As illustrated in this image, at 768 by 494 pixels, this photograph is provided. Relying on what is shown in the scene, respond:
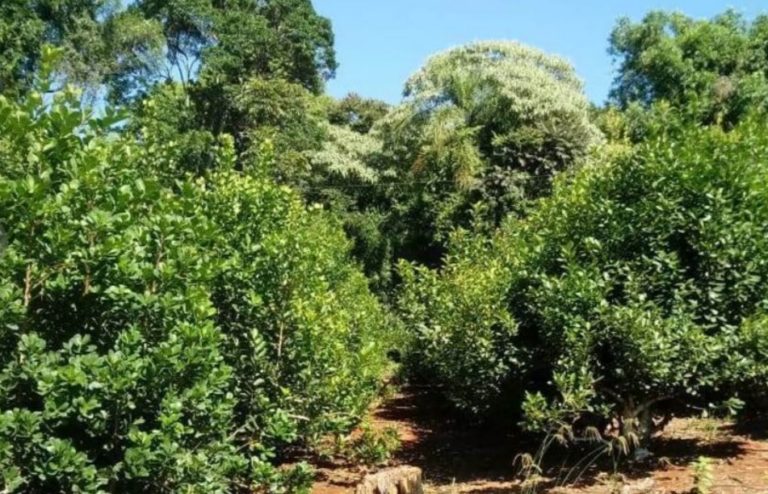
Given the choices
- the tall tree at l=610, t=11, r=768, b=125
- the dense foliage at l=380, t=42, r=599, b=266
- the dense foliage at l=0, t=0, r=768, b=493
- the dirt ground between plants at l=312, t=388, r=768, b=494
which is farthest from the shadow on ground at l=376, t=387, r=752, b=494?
the tall tree at l=610, t=11, r=768, b=125

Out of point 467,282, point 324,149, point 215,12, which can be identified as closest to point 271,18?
point 215,12

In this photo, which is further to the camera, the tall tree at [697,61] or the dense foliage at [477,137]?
the tall tree at [697,61]

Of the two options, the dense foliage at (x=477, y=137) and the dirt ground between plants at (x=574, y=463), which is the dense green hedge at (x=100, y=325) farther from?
the dense foliage at (x=477, y=137)

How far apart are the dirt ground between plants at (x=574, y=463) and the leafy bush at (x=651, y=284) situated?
0.47 meters

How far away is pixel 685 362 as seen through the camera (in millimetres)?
5578

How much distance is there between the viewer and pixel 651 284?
19.1ft

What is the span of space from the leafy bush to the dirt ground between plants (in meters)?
0.47

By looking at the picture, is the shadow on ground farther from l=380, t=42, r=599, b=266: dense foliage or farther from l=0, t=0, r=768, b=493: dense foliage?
l=380, t=42, r=599, b=266: dense foliage

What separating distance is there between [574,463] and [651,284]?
1.96 m

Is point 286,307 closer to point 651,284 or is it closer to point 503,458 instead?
point 651,284

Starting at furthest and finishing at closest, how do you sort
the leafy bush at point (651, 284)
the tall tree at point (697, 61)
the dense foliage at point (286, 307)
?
the tall tree at point (697, 61), the leafy bush at point (651, 284), the dense foliage at point (286, 307)

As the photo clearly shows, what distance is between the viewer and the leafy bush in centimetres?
558

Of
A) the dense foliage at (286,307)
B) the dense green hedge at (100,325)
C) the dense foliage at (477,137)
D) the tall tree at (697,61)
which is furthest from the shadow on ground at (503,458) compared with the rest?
the tall tree at (697,61)

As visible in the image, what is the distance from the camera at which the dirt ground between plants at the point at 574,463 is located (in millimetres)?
5777
